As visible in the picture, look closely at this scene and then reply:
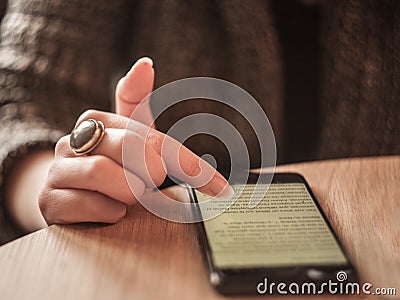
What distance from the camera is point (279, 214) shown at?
422 mm

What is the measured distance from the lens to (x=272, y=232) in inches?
15.4

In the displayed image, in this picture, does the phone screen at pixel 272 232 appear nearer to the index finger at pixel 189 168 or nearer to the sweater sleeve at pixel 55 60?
the index finger at pixel 189 168

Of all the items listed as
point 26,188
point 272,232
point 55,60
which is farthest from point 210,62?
point 272,232

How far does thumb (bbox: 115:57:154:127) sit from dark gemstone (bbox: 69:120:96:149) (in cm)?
8

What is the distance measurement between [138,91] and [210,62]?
0.32 metres

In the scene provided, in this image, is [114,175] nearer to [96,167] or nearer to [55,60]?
[96,167]

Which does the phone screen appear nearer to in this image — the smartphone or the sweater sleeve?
the smartphone

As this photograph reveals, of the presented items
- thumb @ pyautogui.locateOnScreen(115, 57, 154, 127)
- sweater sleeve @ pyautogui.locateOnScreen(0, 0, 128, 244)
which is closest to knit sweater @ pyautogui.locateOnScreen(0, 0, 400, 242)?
sweater sleeve @ pyautogui.locateOnScreen(0, 0, 128, 244)

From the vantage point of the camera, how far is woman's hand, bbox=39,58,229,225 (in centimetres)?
43

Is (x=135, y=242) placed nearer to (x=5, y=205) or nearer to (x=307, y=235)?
(x=307, y=235)

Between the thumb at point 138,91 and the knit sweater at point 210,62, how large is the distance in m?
0.14

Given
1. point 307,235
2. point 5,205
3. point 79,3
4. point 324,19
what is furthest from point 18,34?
point 307,235

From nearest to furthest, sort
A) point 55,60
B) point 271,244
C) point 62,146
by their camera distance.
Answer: point 271,244 < point 62,146 < point 55,60

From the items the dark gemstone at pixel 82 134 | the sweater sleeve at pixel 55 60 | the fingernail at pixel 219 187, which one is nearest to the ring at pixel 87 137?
the dark gemstone at pixel 82 134
